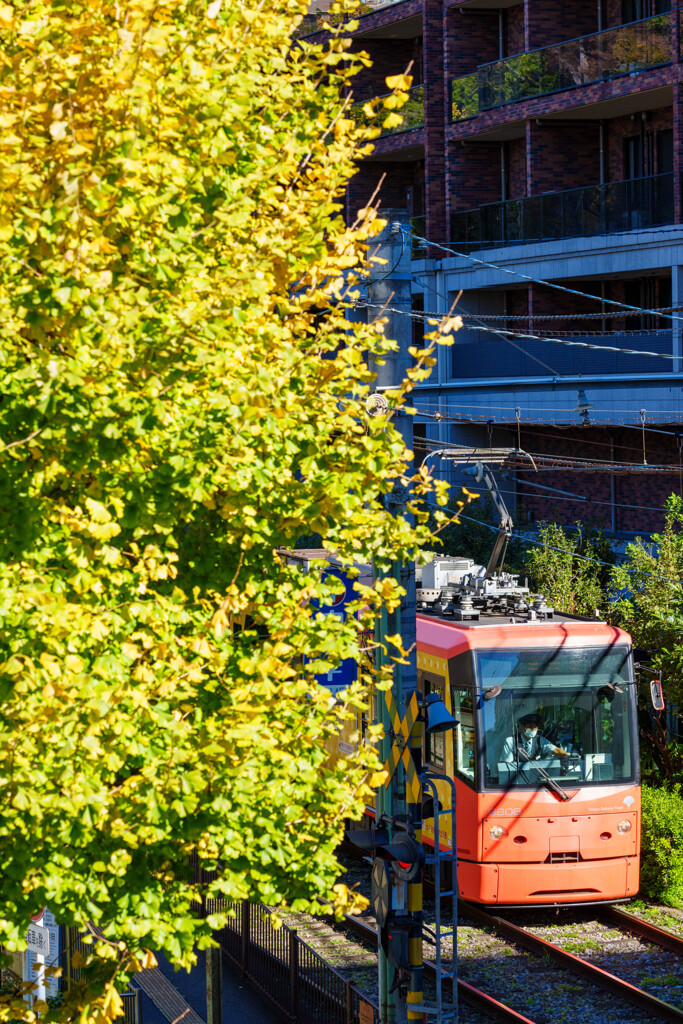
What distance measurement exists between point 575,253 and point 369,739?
27336 mm

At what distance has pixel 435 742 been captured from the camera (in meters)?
15.5

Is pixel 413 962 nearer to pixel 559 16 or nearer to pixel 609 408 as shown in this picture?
pixel 609 408

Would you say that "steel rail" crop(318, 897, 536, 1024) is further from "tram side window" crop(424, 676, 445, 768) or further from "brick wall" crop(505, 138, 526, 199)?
"brick wall" crop(505, 138, 526, 199)

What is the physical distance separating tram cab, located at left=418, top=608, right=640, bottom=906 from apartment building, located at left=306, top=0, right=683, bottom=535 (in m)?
13.6

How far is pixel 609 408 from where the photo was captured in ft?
102

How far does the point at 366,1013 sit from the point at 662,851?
672 centimetres

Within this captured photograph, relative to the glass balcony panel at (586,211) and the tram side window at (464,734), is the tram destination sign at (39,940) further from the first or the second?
the glass balcony panel at (586,211)

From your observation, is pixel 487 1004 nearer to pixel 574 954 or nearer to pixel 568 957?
pixel 568 957

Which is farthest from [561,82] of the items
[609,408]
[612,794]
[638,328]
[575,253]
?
[612,794]

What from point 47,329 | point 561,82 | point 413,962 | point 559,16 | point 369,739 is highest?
point 559,16

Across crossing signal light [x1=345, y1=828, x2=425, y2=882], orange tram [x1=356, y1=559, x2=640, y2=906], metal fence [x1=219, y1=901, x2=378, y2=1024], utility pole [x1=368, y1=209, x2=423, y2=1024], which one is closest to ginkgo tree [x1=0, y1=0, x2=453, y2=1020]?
utility pole [x1=368, y1=209, x2=423, y2=1024]

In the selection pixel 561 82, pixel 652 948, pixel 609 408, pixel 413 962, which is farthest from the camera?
pixel 561 82

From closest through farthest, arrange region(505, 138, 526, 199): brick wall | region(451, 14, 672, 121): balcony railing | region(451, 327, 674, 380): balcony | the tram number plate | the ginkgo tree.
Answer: the ginkgo tree, the tram number plate, region(451, 14, 672, 121): balcony railing, region(451, 327, 674, 380): balcony, region(505, 138, 526, 199): brick wall

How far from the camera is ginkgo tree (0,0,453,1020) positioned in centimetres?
588
